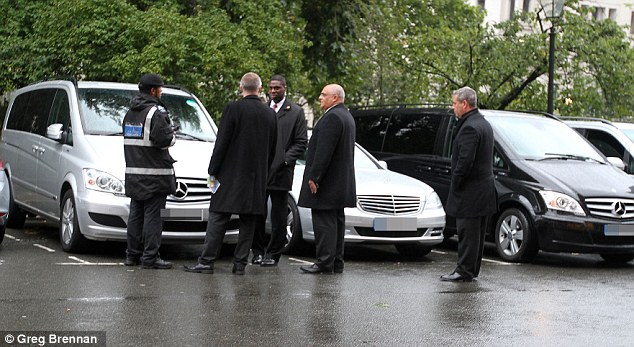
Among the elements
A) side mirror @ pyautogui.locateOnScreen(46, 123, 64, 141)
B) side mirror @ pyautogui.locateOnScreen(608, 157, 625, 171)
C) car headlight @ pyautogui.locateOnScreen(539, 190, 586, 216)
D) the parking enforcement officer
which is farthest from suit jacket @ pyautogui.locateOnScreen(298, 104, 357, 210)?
side mirror @ pyautogui.locateOnScreen(608, 157, 625, 171)

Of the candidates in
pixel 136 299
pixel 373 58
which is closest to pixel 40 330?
pixel 136 299

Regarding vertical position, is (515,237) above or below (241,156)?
below

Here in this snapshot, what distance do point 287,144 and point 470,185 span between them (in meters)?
1.92

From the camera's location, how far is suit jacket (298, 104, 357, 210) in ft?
37.1

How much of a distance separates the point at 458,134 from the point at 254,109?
1.99 m

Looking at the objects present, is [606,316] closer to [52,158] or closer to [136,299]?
[136,299]

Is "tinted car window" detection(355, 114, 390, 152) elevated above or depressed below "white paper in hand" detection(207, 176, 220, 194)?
above

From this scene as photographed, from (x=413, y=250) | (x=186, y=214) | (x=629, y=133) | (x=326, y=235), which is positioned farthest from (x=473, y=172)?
(x=629, y=133)

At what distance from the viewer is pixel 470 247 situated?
1126cm

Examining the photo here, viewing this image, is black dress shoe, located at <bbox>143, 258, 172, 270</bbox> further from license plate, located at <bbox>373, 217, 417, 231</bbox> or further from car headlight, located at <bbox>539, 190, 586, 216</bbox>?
car headlight, located at <bbox>539, 190, 586, 216</bbox>

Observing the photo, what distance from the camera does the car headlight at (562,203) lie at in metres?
13.0

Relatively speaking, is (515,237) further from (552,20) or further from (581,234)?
(552,20)

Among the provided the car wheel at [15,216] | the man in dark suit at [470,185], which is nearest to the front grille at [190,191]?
the man in dark suit at [470,185]

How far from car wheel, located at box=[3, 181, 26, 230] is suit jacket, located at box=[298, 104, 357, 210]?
4883 mm
